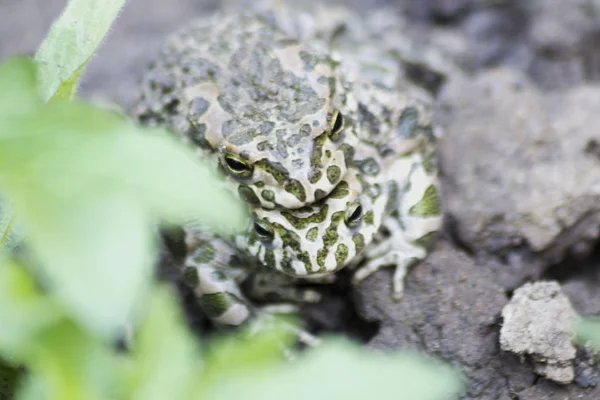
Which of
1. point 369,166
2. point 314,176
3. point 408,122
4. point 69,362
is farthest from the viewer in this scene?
point 408,122

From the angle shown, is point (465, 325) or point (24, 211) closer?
point (24, 211)

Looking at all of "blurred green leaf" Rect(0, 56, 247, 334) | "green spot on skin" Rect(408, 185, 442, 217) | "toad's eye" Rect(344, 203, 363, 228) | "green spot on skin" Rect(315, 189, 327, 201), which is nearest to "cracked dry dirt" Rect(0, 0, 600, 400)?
"green spot on skin" Rect(408, 185, 442, 217)

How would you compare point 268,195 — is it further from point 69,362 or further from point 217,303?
point 69,362

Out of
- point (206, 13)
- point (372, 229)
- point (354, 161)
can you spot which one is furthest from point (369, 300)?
point (206, 13)

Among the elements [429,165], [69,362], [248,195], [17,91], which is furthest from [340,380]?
[429,165]

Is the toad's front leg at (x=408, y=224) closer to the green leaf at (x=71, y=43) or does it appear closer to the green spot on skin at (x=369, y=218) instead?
the green spot on skin at (x=369, y=218)

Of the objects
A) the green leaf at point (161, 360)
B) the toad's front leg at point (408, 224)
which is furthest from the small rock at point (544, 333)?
the green leaf at point (161, 360)

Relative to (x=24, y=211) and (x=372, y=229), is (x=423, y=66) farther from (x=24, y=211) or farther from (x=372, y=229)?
(x=24, y=211)
